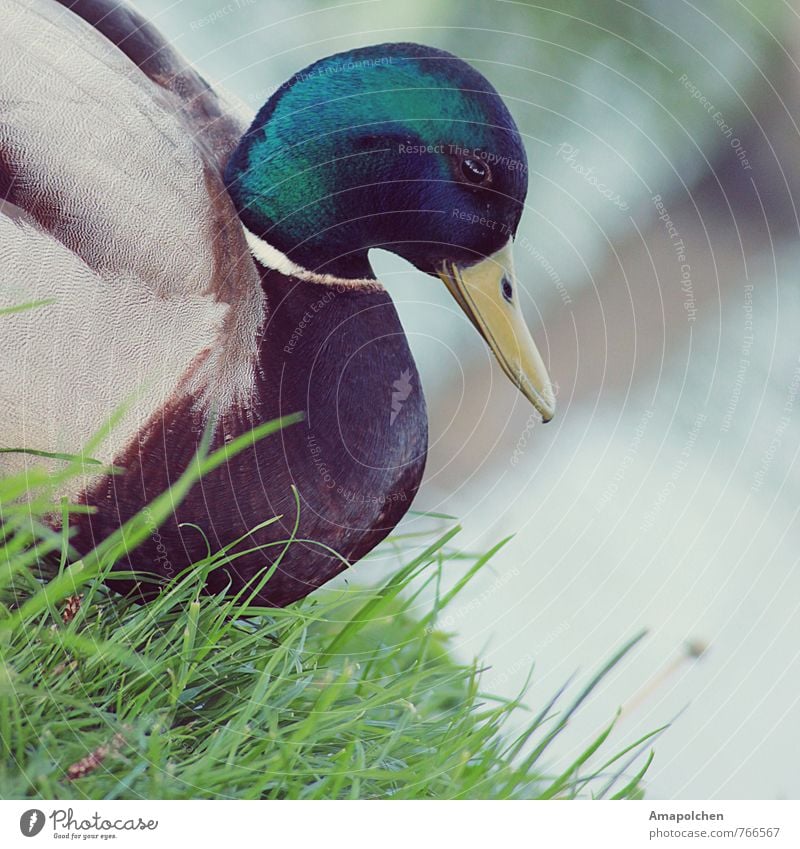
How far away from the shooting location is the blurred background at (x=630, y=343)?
1009mm

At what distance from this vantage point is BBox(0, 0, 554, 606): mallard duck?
2.38 feet

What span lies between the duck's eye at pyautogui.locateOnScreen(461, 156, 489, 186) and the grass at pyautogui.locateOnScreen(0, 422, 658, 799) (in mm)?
255

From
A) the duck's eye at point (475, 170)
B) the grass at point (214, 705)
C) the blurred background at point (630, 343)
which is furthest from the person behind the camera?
the blurred background at point (630, 343)

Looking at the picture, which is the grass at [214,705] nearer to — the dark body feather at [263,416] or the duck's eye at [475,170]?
the dark body feather at [263,416]

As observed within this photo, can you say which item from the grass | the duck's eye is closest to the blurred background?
the grass

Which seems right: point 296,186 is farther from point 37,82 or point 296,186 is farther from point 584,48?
point 584,48

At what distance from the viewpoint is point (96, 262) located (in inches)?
28.7

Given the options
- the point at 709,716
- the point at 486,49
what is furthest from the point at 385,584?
the point at 486,49

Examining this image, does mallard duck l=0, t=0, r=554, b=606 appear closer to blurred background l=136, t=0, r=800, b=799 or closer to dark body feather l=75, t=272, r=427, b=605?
dark body feather l=75, t=272, r=427, b=605

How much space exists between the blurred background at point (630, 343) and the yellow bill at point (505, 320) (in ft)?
0.53

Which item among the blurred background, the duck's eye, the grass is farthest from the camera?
the blurred background

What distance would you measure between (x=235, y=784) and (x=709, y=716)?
1.62 ft

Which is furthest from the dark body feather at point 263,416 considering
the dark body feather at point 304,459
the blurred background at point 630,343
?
the blurred background at point 630,343

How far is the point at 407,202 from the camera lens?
837 mm
